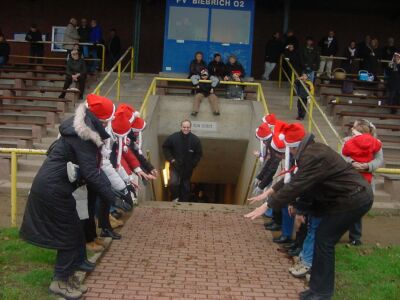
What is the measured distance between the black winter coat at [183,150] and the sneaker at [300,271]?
5.81 m

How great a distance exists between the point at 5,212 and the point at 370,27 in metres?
15.8

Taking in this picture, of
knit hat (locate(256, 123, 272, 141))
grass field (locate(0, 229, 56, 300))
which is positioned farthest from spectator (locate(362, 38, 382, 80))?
grass field (locate(0, 229, 56, 300))

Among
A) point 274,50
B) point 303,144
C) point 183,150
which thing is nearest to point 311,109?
point 183,150

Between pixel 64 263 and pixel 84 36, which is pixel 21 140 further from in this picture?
pixel 84 36

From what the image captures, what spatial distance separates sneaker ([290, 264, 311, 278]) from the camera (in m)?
5.61

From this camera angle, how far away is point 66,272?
4785 mm

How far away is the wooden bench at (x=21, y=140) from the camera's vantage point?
10.9 metres

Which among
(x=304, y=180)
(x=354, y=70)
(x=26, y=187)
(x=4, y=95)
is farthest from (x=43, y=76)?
(x=304, y=180)

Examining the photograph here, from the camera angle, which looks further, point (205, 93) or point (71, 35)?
point (71, 35)

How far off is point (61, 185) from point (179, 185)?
698cm

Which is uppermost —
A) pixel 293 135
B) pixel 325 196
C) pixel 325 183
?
pixel 293 135

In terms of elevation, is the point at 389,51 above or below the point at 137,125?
above

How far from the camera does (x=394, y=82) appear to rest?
13.9 m

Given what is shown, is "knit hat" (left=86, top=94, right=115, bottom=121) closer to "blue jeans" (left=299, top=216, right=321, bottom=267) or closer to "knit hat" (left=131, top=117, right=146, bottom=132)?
"blue jeans" (left=299, top=216, right=321, bottom=267)
